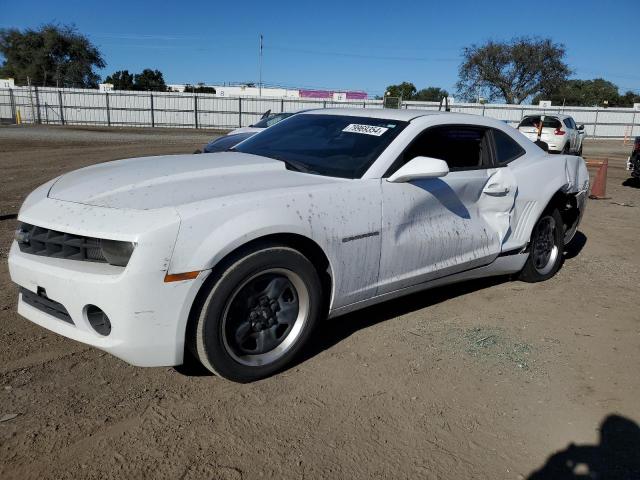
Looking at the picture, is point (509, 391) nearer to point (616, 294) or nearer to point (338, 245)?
point (338, 245)

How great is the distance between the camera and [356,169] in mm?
3527

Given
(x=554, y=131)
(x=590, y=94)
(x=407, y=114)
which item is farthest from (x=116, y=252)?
(x=590, y=94)

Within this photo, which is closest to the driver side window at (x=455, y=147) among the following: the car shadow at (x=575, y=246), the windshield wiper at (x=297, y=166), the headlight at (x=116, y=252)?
the windshield wiper at (x=297, y=166)

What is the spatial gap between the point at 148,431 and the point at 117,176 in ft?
4.97

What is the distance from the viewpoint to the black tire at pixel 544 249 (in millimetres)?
4988

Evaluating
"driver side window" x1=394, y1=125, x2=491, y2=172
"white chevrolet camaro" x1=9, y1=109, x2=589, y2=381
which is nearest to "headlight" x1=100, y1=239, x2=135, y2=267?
"white chevrolet camaro" x1=9, y1=109, x2=589, y2=381

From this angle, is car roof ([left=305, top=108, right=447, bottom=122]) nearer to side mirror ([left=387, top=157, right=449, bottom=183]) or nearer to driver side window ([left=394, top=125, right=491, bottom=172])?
driver side window ([left=394, top=125, right=491, bottom=172])

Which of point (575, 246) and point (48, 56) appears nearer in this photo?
point (575, 246)

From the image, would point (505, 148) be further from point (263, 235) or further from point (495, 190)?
point (263, 235)

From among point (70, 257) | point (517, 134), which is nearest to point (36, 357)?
point (70, 257)

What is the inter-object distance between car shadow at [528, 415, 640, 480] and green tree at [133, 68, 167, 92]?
8315 cm

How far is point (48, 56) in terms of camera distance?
176ft

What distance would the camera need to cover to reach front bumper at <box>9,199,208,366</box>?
2545mm

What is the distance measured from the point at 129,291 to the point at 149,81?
3543 inches
